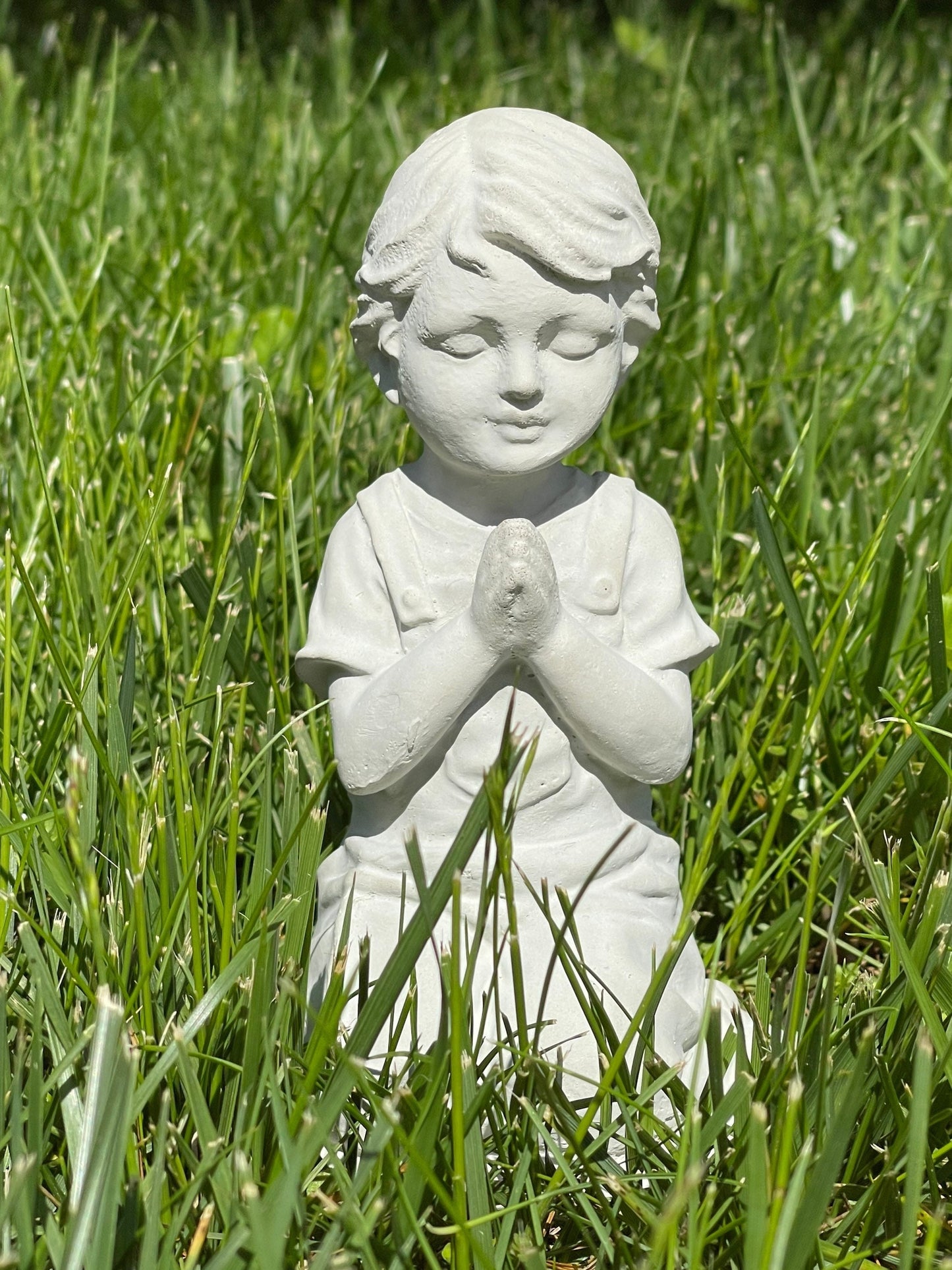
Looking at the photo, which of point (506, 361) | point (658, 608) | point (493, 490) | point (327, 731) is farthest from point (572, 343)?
point (327, 731)

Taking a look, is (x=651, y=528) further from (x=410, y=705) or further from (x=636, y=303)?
(x=410, y=705)

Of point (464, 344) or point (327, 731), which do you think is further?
point (327, 731)

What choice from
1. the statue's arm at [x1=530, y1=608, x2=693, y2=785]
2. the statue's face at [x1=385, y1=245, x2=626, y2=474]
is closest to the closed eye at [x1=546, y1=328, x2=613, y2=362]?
the statue's face at [x1=385, y1=245, x2=626, y2=474]

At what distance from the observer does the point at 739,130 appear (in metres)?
4.59

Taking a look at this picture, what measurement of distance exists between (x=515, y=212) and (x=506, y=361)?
165 millimetres

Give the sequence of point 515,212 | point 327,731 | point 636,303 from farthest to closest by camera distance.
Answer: point 327,731
point 636,303
point 515,212

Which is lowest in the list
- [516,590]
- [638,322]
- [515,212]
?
[516,590]

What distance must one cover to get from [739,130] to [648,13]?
5.11ft

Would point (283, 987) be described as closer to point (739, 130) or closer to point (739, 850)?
point (739, 850)

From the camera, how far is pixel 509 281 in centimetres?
167

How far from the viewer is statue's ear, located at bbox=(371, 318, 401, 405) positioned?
1.80 metres

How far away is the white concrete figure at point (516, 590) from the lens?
169 centimetres

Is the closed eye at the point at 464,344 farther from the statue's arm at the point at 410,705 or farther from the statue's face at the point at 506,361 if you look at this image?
the statue's arm at the point at 410,705

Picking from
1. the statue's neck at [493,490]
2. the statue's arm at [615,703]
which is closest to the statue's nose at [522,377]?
the statue's neck at [493,490]
